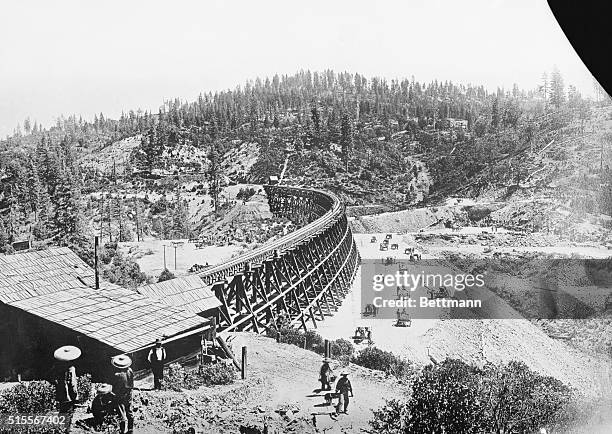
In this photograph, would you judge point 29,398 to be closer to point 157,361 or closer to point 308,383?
point 157,361

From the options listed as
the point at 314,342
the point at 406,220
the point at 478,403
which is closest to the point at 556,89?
the point at 406,220

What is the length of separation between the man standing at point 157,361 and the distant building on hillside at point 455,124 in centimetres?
292

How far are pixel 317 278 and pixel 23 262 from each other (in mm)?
2254

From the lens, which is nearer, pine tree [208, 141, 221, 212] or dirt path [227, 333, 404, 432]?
dirt path [227, 333, 404, 432]

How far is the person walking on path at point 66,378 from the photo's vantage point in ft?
15.2

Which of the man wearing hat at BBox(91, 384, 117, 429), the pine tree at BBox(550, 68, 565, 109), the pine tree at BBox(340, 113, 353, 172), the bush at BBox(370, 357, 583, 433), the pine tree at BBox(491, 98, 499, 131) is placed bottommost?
the bush at BBox(370, 357, 583, 433)

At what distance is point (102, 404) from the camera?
4.64m

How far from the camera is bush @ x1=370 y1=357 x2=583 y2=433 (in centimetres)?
502

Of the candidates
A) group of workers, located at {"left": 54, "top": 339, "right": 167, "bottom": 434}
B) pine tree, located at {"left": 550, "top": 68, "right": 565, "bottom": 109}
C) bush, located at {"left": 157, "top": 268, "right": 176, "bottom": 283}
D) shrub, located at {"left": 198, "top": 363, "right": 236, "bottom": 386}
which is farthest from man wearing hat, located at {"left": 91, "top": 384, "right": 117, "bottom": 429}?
pine tree, located at {"left": 550, "top": 68, "right": 565, "bottom": 109}

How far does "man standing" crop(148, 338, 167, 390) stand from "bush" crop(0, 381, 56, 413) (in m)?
0.70

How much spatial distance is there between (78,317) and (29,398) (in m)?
0.66

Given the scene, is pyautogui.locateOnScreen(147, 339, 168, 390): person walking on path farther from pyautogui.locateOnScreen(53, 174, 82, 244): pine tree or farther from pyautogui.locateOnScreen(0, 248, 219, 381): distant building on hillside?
pyautogui.locateOnScreen(53, 174, 82, 244): pine tree

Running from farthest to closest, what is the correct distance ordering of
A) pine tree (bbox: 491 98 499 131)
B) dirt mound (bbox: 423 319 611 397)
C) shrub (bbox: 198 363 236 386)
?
pine tree (bbox: 491 98 499 131)
dirt mound (bbox: 423 319 611 397)
shrub (bbox: 198 363 236 386)

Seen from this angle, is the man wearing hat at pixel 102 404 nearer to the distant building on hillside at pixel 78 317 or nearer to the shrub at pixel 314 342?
the distant building on hillside at pixel 78 317
